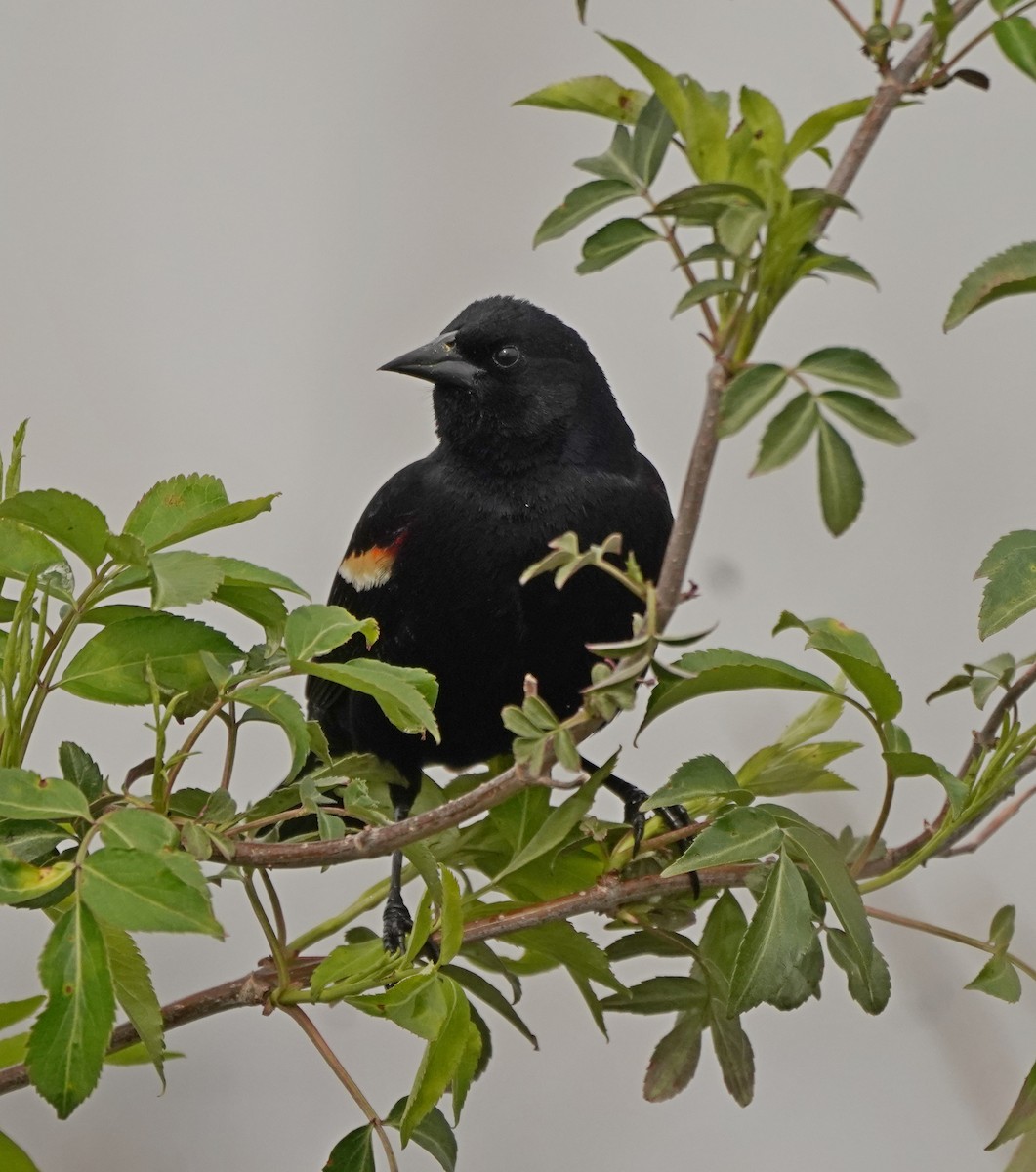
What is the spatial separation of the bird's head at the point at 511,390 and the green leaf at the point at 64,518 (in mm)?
518

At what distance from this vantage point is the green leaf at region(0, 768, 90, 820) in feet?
1.73

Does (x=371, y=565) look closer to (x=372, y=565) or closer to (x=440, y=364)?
(x=372, y=565)

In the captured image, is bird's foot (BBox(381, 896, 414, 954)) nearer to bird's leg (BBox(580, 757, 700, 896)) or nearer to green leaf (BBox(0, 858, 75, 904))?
bird's leg (BBox(580, 757, 700, 896))

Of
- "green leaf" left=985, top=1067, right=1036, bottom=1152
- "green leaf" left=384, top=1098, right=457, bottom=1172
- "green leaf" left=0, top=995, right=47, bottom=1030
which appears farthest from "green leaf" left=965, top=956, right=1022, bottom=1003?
"green leaf" left=0, top=995, right=47, bottom=1030

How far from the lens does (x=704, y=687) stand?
0.63 meters

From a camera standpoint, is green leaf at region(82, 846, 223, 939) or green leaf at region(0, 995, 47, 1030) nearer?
green leaf at region(82, 846, 223, 939)

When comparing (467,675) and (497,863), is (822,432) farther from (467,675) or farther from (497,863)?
(467,675)

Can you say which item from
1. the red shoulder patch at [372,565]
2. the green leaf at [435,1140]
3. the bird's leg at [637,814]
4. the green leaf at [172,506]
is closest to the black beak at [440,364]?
the red shoulder patch at [372,565]

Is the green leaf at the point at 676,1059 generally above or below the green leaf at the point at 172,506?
below

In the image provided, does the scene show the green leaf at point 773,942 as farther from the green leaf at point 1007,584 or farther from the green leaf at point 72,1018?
the green leaf at point 72,1018

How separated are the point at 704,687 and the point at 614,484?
0.47 metres

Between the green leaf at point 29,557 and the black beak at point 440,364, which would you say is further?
the black beak at point 440,364

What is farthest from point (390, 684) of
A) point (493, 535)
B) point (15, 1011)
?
point (493, 535)

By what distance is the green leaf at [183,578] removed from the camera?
57cm
